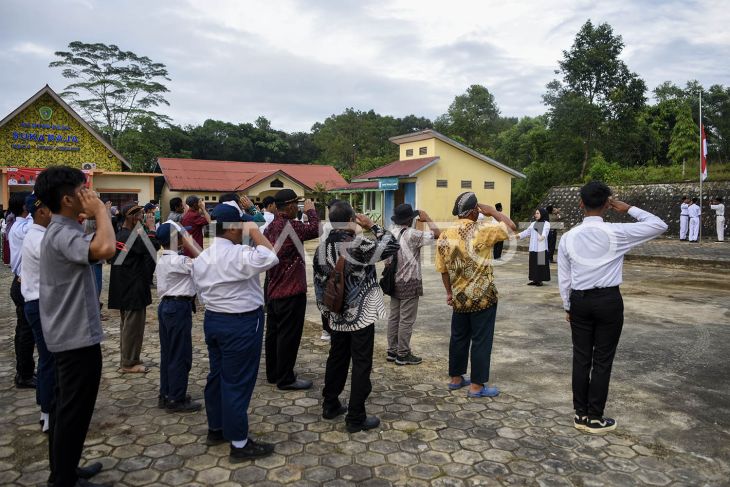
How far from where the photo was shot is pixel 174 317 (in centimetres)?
421

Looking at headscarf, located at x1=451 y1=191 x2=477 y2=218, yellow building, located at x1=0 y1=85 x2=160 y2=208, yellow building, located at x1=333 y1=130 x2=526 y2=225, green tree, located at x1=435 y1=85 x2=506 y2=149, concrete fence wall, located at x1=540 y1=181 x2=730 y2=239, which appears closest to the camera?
headscarf, located at x1=451 y1=191 x2=477 y2=218

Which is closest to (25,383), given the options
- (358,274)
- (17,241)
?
(17,241)

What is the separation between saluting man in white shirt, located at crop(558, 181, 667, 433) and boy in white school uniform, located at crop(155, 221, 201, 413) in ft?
9.80

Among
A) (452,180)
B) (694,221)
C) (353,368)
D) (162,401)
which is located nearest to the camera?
(353,368)

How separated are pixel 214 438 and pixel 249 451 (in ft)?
1.21

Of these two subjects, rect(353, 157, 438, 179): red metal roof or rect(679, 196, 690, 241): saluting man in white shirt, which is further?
rect(353, 157, 438, 179): red metal roof

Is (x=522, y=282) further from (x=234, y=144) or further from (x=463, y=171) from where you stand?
(x=234, y=144)

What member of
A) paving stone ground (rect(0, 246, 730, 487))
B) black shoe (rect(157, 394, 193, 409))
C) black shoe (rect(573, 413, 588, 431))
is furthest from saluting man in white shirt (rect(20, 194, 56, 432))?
black shoe (rect(573, 413, 588, 431))

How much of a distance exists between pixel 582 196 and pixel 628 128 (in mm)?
28659

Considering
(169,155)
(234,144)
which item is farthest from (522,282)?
(234,144)

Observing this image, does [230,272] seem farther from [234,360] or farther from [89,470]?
[89,470]

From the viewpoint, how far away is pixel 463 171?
2639cm

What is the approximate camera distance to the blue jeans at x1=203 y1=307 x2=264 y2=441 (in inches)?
132

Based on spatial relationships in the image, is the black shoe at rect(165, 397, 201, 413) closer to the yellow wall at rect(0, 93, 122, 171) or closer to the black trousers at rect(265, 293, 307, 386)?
the black trousers at rect(265, 293, 307, 386)
